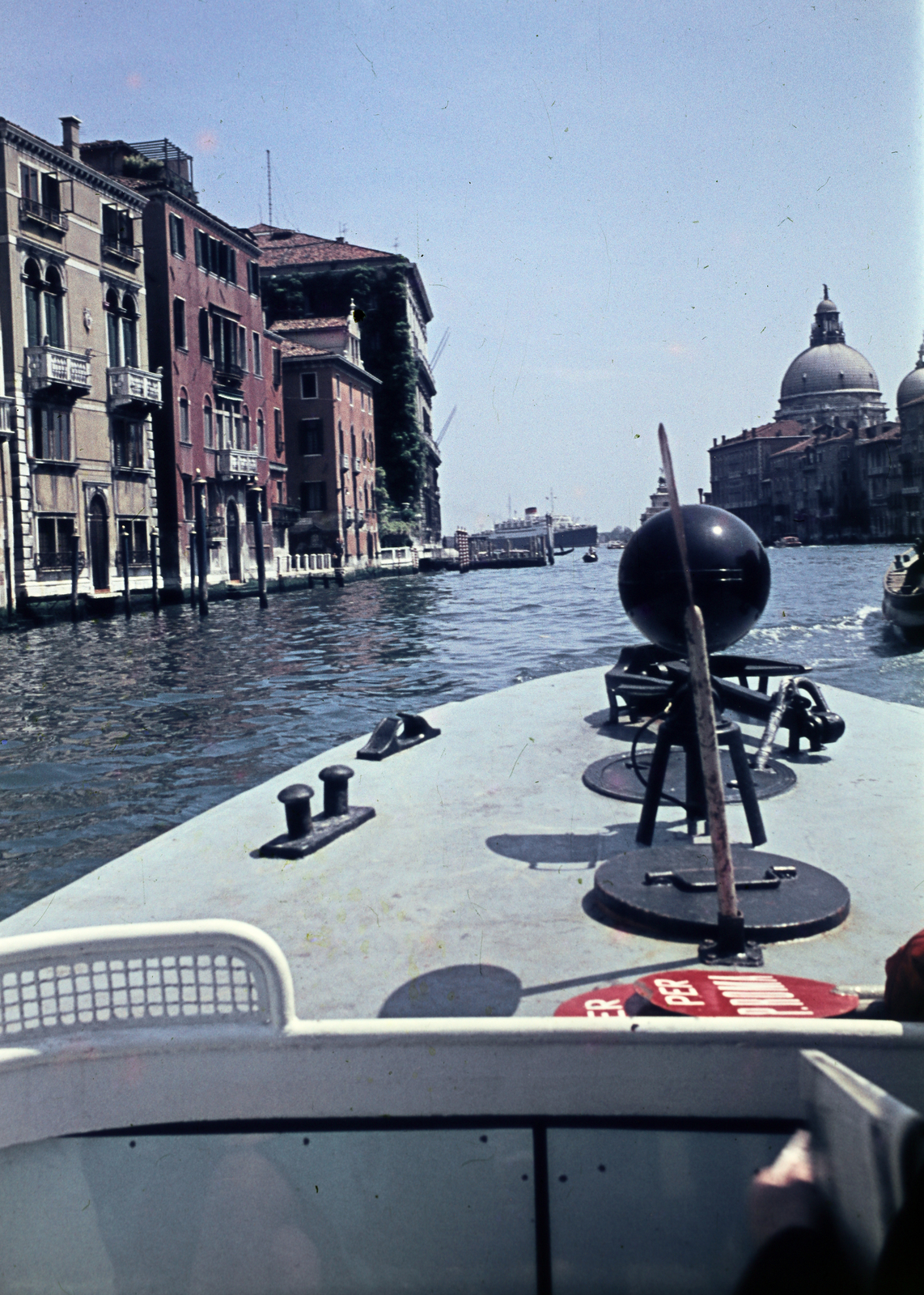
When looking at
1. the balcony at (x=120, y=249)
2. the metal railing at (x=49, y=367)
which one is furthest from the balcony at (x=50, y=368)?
the balcony at (x=120, y=249)

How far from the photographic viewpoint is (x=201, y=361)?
40.4 meters

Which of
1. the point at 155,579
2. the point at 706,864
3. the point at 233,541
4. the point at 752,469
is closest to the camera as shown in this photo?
the point at 706,864

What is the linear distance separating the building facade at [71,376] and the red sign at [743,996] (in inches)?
1118

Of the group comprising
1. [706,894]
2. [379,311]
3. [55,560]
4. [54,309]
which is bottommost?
[706,894]

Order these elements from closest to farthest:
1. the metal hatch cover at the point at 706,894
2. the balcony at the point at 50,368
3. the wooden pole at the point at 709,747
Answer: the wooden pole at the point at 709,747, the metal hatch cover at the point at 706,894, the balcony at the point at 50,368

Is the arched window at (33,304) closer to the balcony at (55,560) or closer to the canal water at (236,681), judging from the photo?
the balcony at (55,560)

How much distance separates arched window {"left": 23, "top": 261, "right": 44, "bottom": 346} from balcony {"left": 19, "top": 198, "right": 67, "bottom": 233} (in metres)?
1.18

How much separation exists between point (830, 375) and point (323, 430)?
101 metres

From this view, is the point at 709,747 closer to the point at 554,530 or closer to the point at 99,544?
the point at 99,544

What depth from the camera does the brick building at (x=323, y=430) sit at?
53.3m

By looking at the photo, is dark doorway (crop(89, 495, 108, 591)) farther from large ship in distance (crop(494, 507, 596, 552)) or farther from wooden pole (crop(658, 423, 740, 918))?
large ship in distance (crop(494, 507, 596, 552))

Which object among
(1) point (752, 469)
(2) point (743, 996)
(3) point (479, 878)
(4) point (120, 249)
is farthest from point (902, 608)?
(1) point (752, 469)

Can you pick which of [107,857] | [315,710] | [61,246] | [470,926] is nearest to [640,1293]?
[470,926]

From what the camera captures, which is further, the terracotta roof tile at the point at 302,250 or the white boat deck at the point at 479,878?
the terracotta roof tile at the point at 302,250
